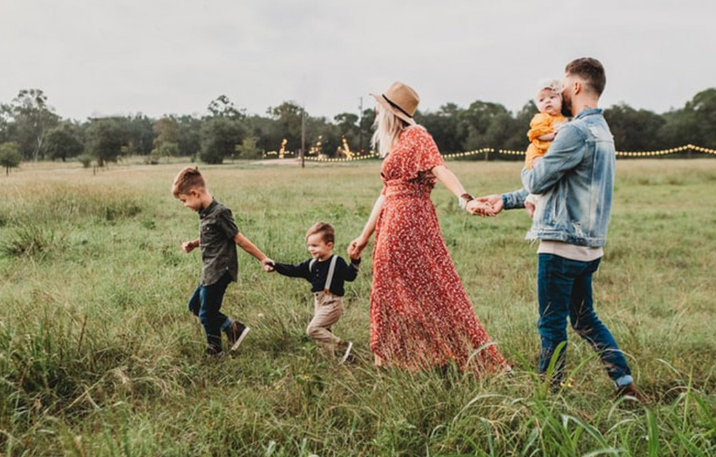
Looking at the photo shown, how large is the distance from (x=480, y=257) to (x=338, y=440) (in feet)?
18.3

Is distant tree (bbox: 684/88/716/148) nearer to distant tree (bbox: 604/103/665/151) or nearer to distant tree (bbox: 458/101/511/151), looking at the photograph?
distant tree (bbox: 604/103/665/151)

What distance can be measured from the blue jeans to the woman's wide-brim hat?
1.32m

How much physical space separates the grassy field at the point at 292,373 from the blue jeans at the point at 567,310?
0.17m

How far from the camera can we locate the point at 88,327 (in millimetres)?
3883

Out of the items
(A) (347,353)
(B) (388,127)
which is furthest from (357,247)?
(B) (388,127)

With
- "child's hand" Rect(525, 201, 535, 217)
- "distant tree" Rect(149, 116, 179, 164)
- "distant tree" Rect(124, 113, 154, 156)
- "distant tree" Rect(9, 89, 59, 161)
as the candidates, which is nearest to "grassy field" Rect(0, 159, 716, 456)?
"child's hand" Rect(525, 201, 535, 217)

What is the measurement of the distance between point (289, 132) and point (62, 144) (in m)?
26.2

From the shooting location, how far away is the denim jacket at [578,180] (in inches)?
120

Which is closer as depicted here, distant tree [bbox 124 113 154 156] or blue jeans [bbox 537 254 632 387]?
blue jeans [bbox 537 254 632 387]

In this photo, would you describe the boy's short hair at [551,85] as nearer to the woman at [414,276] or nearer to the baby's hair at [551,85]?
the baby's hair at [551,85]

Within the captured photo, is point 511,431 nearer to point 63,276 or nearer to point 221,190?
point 63,276

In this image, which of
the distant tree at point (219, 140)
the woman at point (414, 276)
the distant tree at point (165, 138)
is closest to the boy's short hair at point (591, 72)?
the woman at point (414, 276)

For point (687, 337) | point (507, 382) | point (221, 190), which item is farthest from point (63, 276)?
point (221, 190)

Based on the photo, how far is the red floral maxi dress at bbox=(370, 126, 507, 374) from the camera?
3.70 metres
